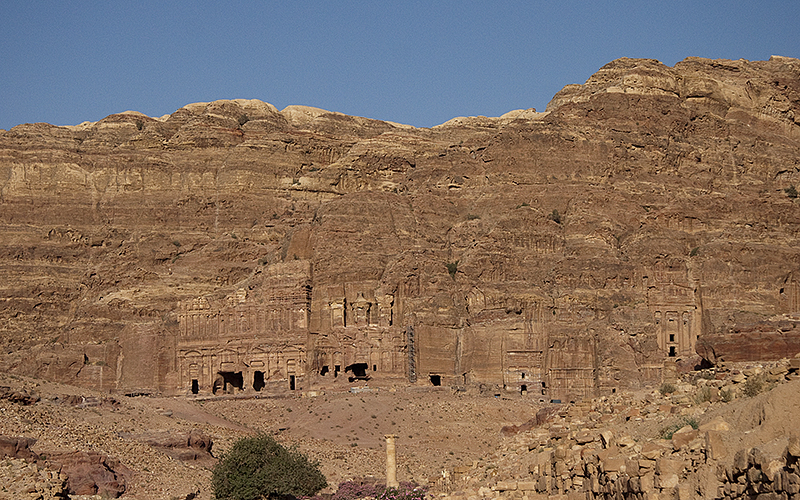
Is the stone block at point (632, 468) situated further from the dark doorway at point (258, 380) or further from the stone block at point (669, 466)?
the dark doorway at point (258, 380)

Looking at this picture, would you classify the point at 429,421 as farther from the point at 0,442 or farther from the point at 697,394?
the point at 697,394

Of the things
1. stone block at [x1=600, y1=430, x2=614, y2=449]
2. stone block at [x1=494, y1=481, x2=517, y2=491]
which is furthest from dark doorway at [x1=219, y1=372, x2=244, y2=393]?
stone block at [x1=600, y1=430, x2=614, y2=449]

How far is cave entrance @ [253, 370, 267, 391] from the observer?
307 feet

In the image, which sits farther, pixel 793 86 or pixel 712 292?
pixel 793 86

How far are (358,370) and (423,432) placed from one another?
1514cm

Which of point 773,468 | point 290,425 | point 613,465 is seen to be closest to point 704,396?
point 613,465

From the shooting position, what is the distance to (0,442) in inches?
1893

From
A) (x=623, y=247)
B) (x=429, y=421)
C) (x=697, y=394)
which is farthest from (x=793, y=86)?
(x=697, y=394)

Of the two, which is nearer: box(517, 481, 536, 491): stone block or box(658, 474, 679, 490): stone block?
box(658, 474, 679, 490): stone block

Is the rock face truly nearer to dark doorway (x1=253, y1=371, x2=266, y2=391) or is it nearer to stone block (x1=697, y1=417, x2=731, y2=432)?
dark doorway (x1=253, y1=371, x2=266, y2=391)

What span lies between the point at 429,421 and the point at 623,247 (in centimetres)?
2774

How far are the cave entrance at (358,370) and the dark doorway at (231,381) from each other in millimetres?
8787

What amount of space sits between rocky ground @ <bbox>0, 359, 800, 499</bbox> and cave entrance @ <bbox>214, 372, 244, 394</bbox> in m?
6.10

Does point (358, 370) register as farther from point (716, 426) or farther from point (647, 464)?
point (716, 426)
